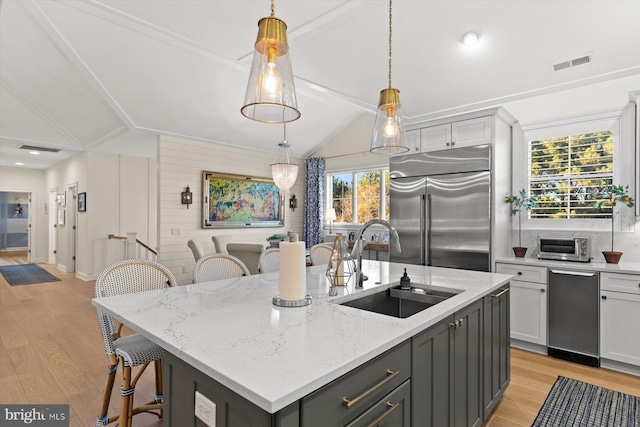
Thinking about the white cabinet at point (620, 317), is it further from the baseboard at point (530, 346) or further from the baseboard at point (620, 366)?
the baseboard at point (530, 346)

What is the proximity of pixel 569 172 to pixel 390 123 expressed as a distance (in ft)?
9.79

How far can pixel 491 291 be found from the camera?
2.24 m

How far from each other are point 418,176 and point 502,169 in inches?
38.2

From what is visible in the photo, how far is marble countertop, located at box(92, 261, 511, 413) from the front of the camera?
3.25ft

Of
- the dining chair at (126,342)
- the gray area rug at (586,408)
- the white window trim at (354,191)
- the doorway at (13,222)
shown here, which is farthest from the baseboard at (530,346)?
the doorway at (13,222)

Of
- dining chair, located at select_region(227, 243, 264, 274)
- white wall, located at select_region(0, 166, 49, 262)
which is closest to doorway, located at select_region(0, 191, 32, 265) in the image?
white wall, located at select_region(0, 166, 49, 262)

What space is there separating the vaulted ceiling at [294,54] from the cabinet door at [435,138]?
38 centimetres

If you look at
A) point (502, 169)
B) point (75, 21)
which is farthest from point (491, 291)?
point (75, 21)

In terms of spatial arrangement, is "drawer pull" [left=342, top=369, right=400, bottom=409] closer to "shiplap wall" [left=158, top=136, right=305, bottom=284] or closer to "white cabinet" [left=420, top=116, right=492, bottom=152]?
"white cabinet" [left=420, top=116, right=492, bottom=152]

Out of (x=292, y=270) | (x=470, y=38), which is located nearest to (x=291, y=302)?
(x=292, y=270)

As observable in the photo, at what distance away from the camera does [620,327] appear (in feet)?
10.6

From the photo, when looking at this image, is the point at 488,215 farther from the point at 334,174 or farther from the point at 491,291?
the point at 334,174

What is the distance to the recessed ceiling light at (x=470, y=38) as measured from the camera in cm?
329

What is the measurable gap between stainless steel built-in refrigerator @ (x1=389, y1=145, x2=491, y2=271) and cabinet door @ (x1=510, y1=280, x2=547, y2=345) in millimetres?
399
